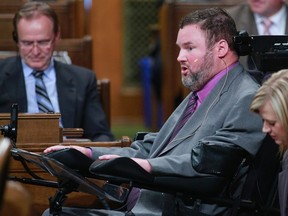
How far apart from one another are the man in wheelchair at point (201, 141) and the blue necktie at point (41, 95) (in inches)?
46.8

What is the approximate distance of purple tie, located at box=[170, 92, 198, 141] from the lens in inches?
156

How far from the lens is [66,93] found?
5297mm

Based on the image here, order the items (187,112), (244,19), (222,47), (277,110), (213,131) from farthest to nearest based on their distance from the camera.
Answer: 1. (244,19)
2. (187,112)
3. (222,47)
4. (213,131)
5. (277,110)

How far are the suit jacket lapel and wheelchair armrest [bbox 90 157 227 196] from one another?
1.65 m

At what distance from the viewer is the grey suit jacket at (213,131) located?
3.59 meters

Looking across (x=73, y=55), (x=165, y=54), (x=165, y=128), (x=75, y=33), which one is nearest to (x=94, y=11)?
(x=165, y=54)

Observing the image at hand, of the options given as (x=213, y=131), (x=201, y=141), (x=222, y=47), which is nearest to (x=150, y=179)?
(x=201, y=141)

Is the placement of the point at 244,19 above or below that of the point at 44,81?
above

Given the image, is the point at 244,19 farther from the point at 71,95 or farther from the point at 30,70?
the point at 30,70

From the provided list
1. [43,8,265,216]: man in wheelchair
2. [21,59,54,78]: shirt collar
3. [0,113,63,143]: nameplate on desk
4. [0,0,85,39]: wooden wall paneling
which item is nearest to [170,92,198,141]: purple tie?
[43,8,265,216]: man in wheelchair

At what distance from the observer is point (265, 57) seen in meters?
3.82

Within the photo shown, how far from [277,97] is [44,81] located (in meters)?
2.22

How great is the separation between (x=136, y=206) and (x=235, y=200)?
0.47 meters

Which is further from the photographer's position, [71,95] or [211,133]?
[71,95]
